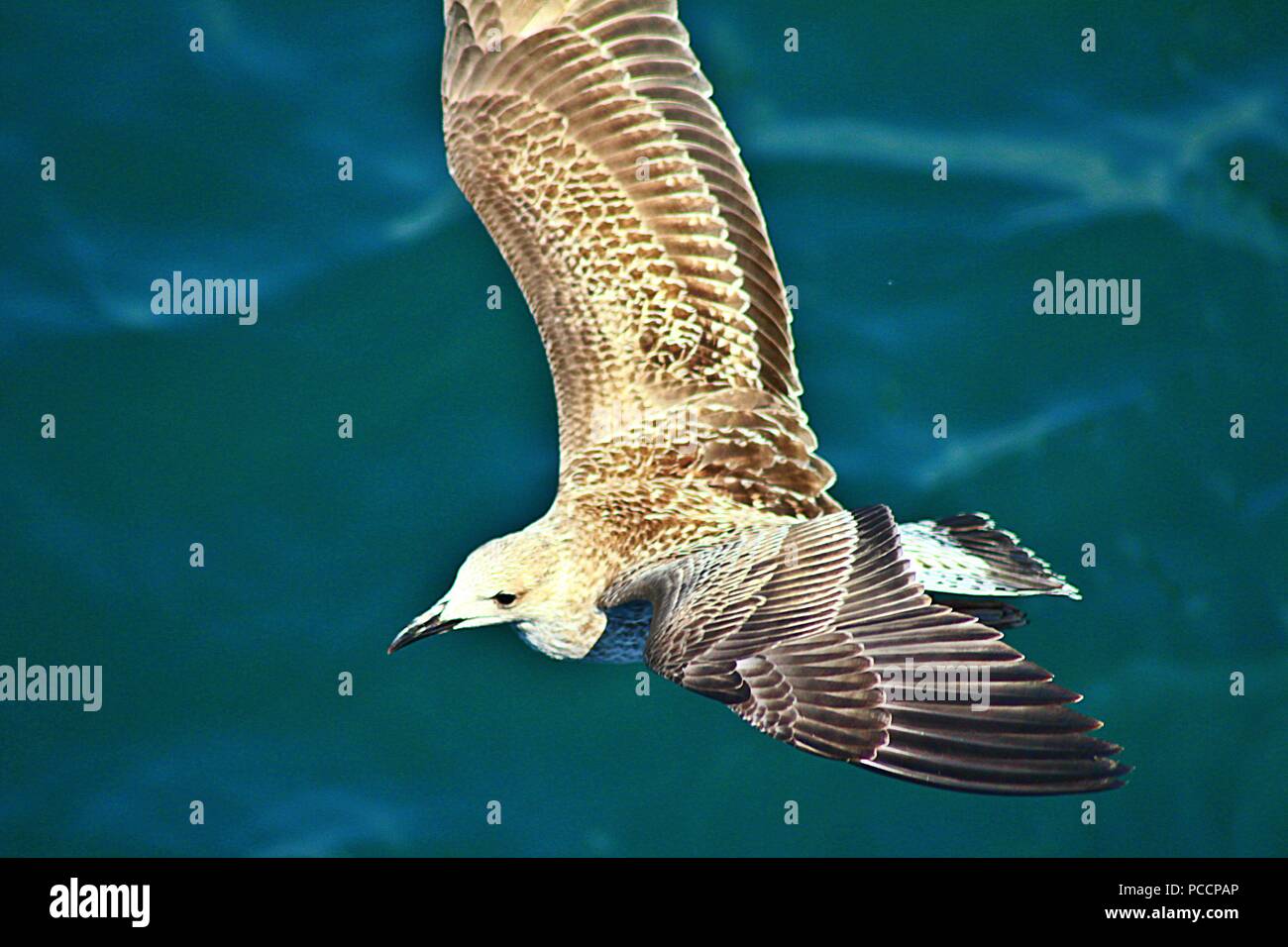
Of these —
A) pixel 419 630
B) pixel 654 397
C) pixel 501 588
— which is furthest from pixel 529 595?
pixel 654 397

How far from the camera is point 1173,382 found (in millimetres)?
10523

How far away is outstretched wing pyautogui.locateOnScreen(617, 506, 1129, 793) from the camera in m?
6.28

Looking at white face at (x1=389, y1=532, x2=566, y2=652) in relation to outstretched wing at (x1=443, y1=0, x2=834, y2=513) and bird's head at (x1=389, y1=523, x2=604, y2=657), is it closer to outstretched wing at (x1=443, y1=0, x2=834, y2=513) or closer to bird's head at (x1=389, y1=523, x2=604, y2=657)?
bird's head at (x1=389, y1=523, x2=604, y2=657)

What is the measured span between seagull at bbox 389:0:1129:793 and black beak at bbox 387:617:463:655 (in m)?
0.01

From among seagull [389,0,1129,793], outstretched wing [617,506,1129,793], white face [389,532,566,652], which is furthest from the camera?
white face [389,532,566,652]

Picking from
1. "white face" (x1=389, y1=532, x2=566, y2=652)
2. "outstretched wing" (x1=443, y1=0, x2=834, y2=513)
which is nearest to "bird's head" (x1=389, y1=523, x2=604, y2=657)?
"white face" (x1=389, y1=532, x2=566, y2=652)

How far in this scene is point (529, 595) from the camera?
816 centimetres

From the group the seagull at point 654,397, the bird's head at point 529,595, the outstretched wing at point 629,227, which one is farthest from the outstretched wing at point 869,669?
→ the outstretched wing at point 629,227

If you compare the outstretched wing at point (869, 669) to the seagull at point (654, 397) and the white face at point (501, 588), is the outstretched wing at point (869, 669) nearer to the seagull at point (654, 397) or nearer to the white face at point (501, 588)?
the seagull at point (654, 397)

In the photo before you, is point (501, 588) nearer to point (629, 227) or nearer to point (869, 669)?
point (629, 227)

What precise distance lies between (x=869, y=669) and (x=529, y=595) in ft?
6.44

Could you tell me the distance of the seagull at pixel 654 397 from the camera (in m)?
7.13

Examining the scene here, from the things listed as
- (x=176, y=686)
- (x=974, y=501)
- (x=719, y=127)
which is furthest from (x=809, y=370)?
(x=176, y=686)

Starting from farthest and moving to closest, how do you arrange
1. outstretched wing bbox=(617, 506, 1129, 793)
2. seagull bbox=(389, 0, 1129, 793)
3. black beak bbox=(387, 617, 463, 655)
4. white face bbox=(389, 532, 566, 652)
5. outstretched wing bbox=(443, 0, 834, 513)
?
outstretched wing bbox=(443, 0, 834, 513) → white face bbox=(389, 532, 566, 652) → black beak bbox=(387, 617, 463, 655) → seagull bbox=(389, 0, 1129, 793) → outstretched wing bbox=(617, 506, 1129, 793)
